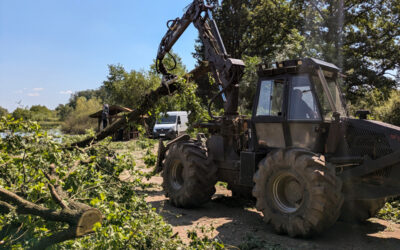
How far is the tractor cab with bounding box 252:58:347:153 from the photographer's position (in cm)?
592

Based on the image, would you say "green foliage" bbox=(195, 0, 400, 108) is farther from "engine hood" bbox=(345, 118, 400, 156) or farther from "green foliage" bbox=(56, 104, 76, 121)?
"green foliage" bbox=(56, 104, 76, 121)

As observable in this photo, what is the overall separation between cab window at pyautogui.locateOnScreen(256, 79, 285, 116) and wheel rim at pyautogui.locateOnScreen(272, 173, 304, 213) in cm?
125

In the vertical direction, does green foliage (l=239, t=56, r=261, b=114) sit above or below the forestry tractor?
above

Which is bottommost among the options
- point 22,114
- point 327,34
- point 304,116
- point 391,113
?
point 22,114

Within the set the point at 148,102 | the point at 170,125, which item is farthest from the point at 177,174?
the point at 170,125

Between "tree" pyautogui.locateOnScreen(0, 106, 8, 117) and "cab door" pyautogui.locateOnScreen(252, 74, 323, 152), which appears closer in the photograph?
"tree" pyautogui.locateOnScreen(0, 106, 8, 117)

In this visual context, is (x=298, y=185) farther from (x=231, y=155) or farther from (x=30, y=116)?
(x=30, y=116)

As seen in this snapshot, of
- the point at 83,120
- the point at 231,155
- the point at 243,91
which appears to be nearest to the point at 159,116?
the point at 231,155

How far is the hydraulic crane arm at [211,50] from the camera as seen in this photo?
25.6 feet

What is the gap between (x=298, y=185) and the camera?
5652 millimetres

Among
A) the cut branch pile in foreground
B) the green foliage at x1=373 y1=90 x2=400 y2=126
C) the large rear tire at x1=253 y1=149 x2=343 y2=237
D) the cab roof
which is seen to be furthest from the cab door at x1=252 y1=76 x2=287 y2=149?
the green foliage at x1=373 y1=90 x2=400 y2=126

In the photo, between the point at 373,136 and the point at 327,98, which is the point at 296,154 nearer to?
the point at 327,98

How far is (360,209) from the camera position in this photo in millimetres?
6297

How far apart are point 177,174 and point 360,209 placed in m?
3.94
